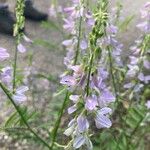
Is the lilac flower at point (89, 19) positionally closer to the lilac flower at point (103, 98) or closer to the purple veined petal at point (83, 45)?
the purple veined petal at point (83, 45)

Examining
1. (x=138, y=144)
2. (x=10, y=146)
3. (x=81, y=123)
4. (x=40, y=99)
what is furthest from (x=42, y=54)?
(x=81, y=123)

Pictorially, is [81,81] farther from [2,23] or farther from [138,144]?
[2,23]

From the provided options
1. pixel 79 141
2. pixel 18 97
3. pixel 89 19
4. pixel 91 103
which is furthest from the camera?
pixel 89 19

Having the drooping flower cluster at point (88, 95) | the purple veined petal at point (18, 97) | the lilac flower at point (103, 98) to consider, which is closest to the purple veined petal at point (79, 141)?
the drooping flower cluster at point (88, 95)

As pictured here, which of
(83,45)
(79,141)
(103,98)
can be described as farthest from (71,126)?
(83,45)

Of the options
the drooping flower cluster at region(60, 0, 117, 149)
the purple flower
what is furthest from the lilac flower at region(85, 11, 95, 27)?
the purple flower

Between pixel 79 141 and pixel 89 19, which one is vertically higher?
pixel 89 19

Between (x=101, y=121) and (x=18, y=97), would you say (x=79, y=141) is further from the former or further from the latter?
(x=18, y=97)
